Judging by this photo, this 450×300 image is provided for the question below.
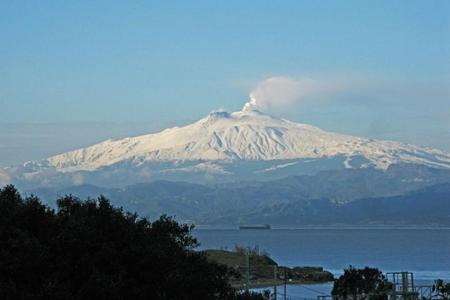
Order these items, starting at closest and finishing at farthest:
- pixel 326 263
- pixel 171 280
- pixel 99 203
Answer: pixel 171 280 → pixel 99 203 → pixel 326 263

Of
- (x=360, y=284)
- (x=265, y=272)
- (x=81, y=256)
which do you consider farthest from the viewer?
(x=265, y=272)

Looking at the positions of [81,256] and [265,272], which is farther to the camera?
[265,272]

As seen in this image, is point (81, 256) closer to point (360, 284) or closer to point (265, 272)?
point (360, 284)

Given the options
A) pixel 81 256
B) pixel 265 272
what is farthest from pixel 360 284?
pixel 265 272

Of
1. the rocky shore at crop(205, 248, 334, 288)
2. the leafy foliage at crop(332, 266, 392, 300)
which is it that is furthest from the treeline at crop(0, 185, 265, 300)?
the rocky shore at crop(205, 248, 334, 288)

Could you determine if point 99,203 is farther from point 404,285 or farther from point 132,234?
point 404,285

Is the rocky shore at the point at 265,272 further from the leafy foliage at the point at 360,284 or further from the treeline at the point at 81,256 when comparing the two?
the treeline at the point at 81,256

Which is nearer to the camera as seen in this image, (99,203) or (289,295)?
(99,203)

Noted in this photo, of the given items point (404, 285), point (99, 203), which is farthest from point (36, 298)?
point (404, 285)
